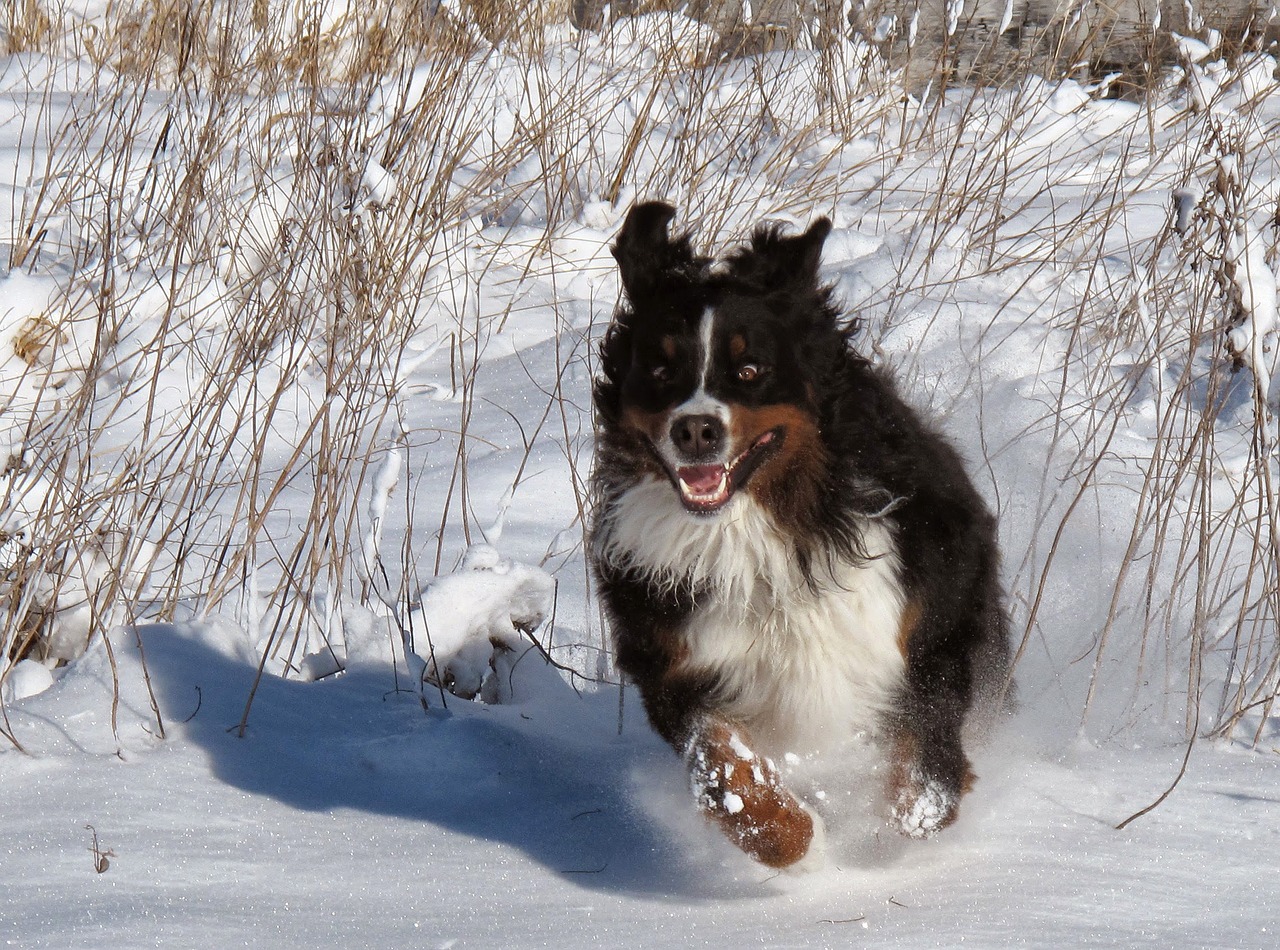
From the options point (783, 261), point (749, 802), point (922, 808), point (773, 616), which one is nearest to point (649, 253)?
point (783, 261)

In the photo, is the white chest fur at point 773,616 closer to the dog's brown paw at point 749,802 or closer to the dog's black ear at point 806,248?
the dog's brown paw at point 749,802

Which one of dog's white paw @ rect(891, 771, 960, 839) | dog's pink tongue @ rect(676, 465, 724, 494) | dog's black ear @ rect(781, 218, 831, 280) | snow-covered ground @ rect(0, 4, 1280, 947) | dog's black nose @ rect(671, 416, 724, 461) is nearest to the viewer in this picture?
snow-covered ground @ rect(0, 4, 1280, 947)

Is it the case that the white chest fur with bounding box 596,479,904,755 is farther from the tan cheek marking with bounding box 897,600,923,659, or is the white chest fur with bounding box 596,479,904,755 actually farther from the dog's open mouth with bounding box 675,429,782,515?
the dog's open mouth with bounding box 675,429,782,515

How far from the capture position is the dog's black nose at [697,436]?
9.45 feet

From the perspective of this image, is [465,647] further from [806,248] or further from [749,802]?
[806,248]

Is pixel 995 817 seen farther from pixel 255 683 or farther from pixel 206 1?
pixel 206 1

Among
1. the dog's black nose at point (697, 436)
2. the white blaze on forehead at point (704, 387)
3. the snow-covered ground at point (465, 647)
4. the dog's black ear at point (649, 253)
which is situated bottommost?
the snow-covered ground at point (465, 647)

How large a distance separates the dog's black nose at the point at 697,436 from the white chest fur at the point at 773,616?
27cm

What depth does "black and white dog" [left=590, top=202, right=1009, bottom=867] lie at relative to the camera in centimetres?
305

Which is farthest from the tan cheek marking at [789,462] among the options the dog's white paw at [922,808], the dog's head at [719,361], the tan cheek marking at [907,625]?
the dog's white paw at [922,808]

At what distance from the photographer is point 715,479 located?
299 cm

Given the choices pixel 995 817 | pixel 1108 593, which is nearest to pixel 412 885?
pixel 995 817

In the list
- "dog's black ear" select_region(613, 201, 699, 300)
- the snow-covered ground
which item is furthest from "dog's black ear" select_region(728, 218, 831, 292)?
the snow-covered ground

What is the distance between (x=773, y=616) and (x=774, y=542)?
18cm
